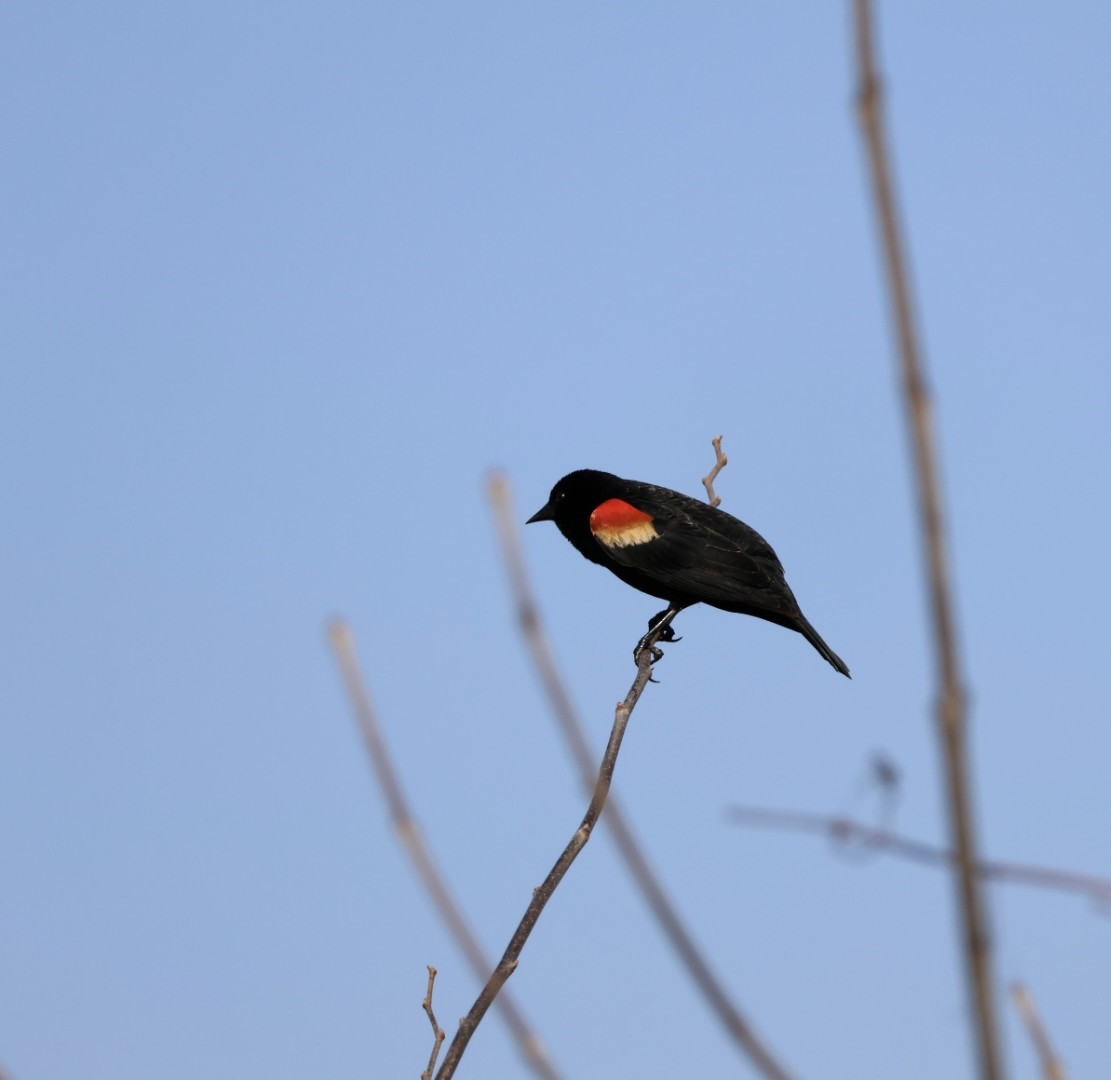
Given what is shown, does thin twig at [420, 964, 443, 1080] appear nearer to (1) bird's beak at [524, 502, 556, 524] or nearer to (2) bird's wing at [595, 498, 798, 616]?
(2) bird's wing at [595, 498, 798, 616]

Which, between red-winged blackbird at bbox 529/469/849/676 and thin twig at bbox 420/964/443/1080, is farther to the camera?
red-winged blackbird at bbox 529/469/849/676

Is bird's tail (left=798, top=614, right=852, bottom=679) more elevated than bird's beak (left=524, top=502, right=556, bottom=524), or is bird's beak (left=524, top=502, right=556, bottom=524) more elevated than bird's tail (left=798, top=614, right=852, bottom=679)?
bird's beak (left=524, top=502, right=556, bottom=524)

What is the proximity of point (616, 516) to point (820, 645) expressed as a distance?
1.50 meters

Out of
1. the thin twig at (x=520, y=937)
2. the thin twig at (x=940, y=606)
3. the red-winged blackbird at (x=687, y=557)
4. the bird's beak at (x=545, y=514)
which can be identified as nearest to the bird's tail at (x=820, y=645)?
the red-winged blackbird at (x=687, y=557)

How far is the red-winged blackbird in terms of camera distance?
26.5 ft

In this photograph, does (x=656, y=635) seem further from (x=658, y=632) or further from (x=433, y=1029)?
(x=433, y=1029)

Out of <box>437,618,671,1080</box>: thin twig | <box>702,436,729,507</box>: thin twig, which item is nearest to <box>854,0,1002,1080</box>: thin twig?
<box>437,618,671,1080</box>: thin twig

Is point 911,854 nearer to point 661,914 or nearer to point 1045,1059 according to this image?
point 661,914

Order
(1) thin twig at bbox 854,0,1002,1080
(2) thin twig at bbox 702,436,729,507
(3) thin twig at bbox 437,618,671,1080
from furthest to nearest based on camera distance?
(2) thin twig at bbox 702,436,729,507, (3) thin twig at bbox 437,618,671,1080, (1) thin twig at bbox 854,0,1002,1080

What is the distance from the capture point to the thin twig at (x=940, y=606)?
81 centimetres

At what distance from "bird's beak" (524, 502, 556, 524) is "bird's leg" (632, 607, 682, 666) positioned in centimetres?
149

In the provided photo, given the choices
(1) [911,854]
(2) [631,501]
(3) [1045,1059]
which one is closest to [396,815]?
(1) [911,854]

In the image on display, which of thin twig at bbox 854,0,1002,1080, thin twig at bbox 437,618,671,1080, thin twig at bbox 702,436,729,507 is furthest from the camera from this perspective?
thin twig at bbox 702,436,729,507

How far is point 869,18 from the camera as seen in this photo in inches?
34.1
